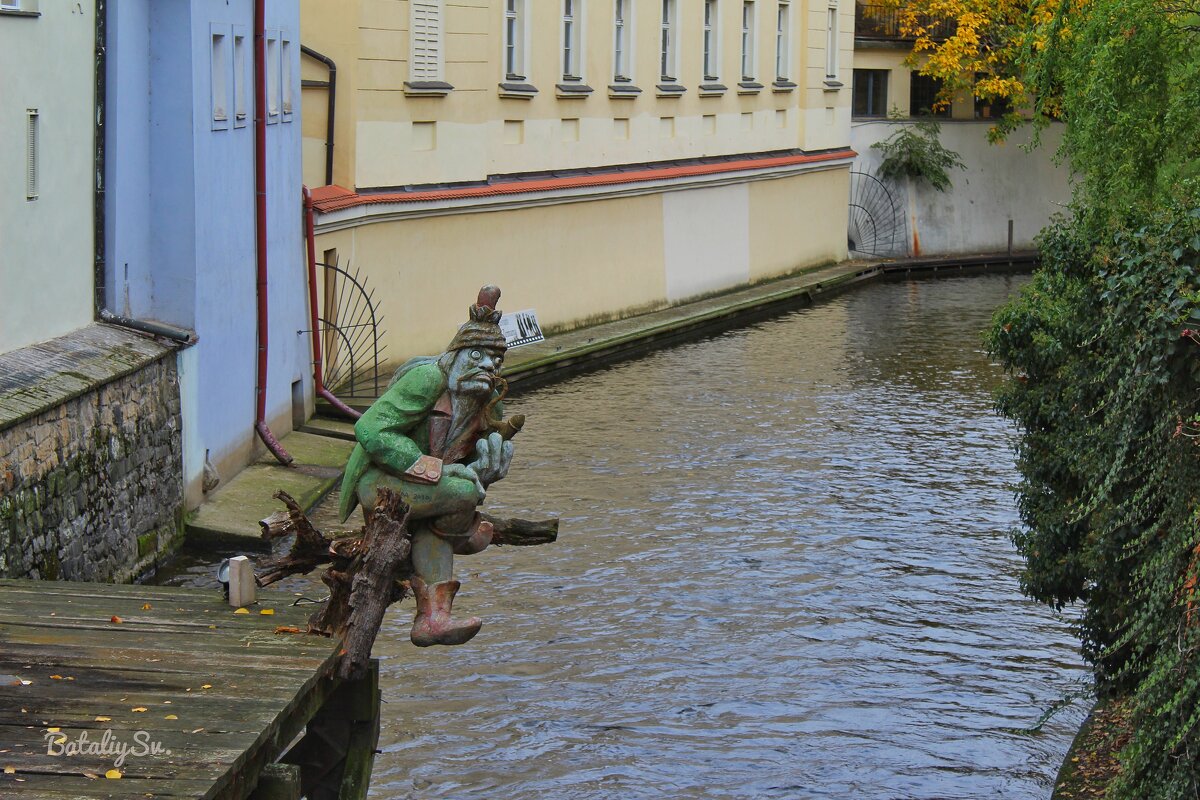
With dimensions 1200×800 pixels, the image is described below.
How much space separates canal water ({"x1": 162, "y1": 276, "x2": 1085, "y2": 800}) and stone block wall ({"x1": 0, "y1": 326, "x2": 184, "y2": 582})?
204cm

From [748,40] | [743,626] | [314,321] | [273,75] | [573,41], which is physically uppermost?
[748,40]

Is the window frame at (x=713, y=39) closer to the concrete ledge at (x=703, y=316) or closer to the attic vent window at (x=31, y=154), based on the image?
the concrete ledge at (x=703, y=316)

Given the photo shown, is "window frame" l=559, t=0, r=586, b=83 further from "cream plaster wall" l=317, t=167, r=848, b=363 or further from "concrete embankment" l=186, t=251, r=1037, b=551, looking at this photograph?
"concrete embankment" l=186, t=251, r=1037, b=551

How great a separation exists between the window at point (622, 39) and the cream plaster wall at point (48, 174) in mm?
16171

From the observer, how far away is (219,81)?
15.5 meters

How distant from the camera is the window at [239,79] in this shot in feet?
52.7

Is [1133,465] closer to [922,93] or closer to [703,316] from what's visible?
[703,316]

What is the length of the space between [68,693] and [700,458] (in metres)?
12.4

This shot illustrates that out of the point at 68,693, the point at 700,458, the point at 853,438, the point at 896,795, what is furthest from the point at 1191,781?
the point at 853,438

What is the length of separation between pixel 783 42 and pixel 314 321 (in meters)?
19.2

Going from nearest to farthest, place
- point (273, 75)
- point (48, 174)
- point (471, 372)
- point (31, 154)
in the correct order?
point (471, 372), point (31, 154), point (48, 174), point (273, 75)

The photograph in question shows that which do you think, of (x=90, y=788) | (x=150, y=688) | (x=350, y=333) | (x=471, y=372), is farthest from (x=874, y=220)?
(x=90, y=788)

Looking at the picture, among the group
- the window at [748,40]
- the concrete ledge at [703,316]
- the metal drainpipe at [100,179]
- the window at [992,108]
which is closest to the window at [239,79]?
the metal drainpipe at [100,179]

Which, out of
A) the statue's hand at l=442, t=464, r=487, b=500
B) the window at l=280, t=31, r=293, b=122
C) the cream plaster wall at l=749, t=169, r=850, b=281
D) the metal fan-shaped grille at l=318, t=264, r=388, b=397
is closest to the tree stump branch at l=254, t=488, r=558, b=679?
the statue's hand at l=442, t=464, r=487, b=500
